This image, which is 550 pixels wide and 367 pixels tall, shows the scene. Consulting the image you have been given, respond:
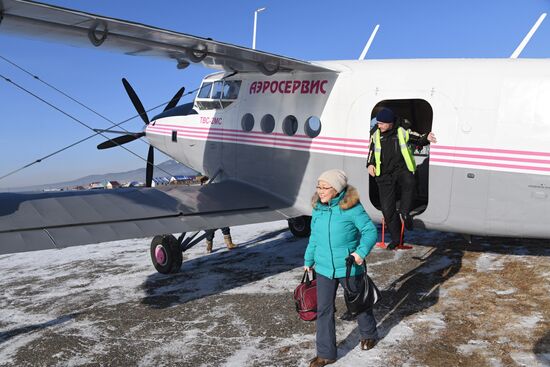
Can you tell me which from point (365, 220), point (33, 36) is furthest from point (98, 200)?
point (365, 220)

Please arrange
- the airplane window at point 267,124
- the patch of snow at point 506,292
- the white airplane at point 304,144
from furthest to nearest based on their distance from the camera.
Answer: the airplane window at point 267,124, the patch of snow at point 506,292, the white airplane at point 304,144

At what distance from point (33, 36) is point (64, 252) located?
6685 mm

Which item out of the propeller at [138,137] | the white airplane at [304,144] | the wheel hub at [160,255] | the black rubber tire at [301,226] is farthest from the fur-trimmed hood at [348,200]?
the propeller at [138,137]

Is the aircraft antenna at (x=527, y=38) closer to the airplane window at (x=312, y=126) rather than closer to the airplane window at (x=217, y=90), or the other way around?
the airplane window at (x=312, y=126)

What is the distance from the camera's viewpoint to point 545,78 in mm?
5777

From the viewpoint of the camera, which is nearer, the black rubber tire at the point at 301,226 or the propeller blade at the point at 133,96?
the black rubber tire at the point at 301,226

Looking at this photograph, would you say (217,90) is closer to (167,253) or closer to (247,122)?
(247,122)

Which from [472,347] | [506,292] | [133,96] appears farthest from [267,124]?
[133,96]

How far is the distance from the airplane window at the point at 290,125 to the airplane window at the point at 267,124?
0.31 m

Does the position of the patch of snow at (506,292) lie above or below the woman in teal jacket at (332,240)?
below

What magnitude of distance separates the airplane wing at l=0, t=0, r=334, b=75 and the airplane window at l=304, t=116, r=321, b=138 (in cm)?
86

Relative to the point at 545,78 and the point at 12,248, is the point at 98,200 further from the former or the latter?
the point at 545,78

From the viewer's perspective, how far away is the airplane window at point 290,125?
8.01 meters

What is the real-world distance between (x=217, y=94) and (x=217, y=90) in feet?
0.34
